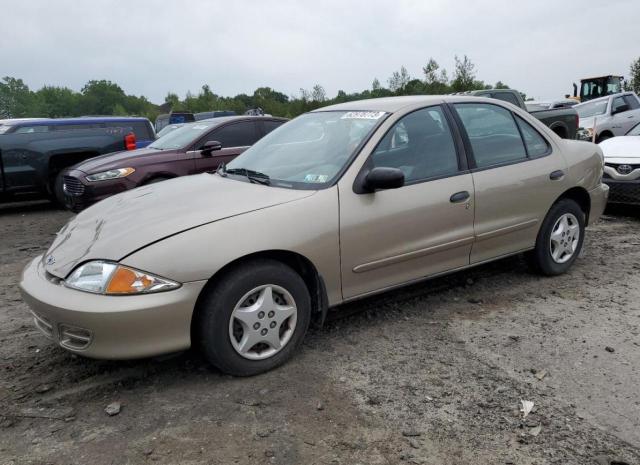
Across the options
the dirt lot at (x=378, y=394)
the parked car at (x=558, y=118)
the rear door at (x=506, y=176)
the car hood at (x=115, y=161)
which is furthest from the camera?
the parked car at (x=558, y=118)

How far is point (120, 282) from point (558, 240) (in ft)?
11.7

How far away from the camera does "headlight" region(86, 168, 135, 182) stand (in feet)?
22.6

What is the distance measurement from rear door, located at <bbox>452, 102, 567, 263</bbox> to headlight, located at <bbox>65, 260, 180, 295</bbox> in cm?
231

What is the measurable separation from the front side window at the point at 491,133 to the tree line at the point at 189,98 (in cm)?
2689

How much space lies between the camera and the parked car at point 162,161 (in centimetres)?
688

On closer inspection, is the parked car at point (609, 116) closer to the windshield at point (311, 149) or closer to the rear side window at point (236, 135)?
the rear side window at point (236, 135)

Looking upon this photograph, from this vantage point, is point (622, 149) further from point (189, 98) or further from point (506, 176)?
point (189, 98)

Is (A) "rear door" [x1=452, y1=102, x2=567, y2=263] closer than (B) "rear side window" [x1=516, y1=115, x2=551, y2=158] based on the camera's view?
Yes

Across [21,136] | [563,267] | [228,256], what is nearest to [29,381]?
[228,256]

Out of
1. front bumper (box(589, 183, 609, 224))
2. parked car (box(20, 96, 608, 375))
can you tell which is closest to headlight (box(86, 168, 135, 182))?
parked car (box(20, 96, 608, 375))

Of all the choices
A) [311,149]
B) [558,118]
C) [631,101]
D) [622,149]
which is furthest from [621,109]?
[311,149]

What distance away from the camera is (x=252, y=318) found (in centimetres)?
298

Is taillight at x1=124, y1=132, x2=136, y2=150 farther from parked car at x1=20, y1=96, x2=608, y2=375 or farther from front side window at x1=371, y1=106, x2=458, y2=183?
front side window at x1=371, y1=106, x2=458, y2=183

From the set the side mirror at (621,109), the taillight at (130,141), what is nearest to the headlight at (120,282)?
the taillight at (130,141)
